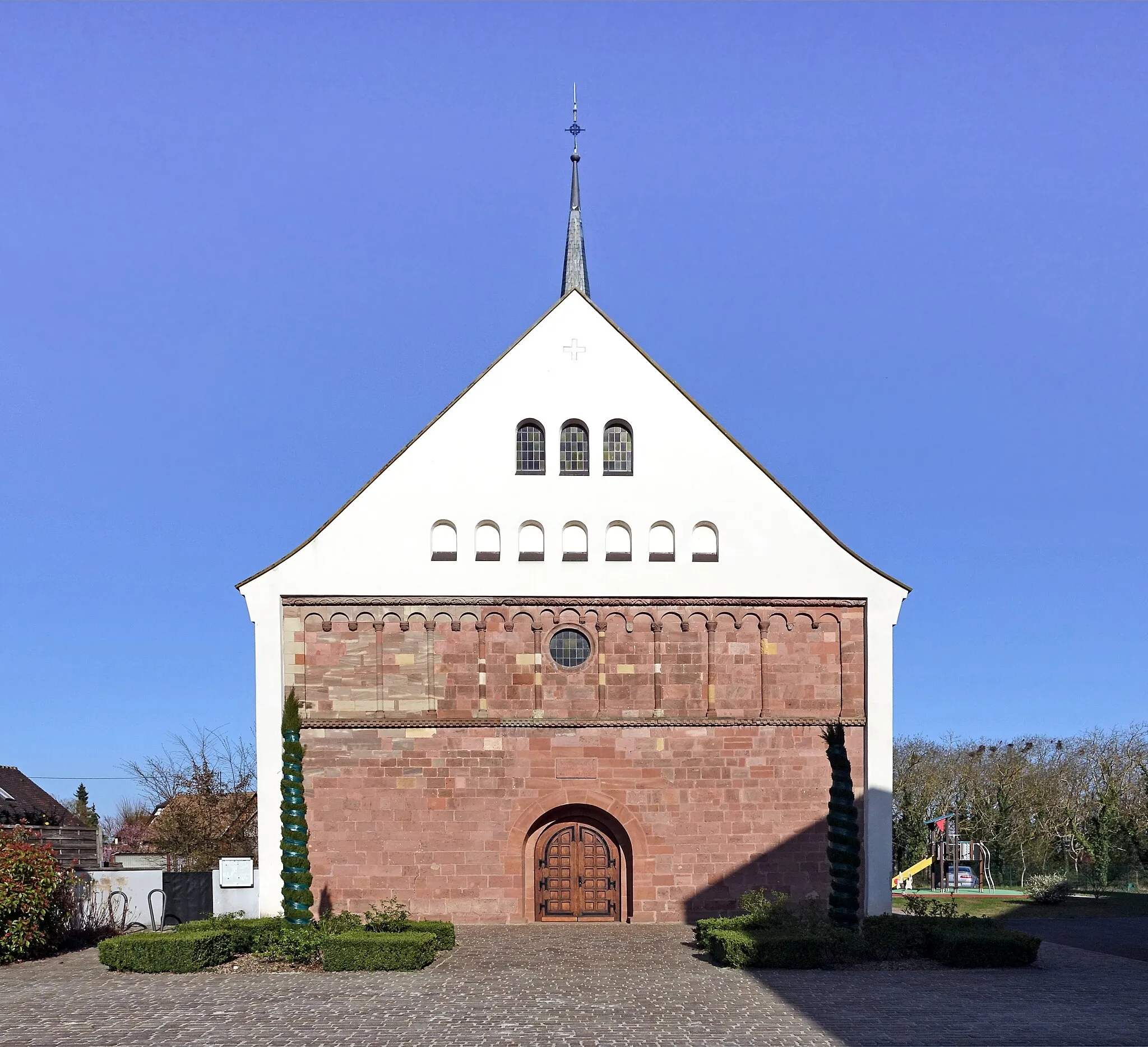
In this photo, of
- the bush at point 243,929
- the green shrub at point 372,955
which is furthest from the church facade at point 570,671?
the green shrub at point 372,955

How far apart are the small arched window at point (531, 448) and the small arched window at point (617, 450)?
1.24 metres

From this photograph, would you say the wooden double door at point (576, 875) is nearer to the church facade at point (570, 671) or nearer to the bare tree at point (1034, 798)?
the church facade at point (570, 671)

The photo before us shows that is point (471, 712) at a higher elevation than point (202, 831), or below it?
higher

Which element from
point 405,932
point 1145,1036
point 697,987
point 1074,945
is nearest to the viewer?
point 1145,1036

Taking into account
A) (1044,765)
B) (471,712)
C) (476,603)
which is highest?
(476,603)

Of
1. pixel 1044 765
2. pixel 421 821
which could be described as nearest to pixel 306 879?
pixel 421 821

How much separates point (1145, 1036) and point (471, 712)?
1416cm

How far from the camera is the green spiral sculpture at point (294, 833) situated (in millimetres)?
→ 20641

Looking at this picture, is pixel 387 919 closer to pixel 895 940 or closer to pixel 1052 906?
pixel 895 940

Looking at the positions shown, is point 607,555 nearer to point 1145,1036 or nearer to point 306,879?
point 306,879

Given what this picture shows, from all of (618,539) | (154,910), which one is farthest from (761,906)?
(154,910)

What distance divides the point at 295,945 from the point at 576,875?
722cm

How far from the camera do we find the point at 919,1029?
47.5 feet

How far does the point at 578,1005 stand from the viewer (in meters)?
16.2
